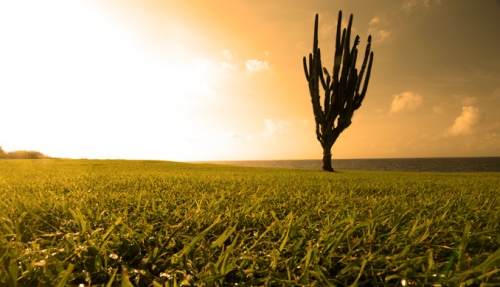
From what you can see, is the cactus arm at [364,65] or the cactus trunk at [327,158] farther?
the cactus trunk at [327,158]

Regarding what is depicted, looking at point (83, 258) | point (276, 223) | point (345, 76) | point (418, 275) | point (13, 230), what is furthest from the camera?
point (345, 76)

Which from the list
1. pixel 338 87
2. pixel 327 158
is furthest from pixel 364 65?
pixel 327 158

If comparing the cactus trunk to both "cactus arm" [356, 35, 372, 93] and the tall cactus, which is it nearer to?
the tall cactus

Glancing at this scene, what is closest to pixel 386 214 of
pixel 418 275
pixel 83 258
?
pixel 418 275

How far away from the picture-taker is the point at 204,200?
1.87 m

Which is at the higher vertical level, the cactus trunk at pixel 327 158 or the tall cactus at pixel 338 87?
the tall cactus at pixel 338 87

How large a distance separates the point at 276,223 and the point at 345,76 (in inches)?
525

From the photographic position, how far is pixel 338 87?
13.3 metres

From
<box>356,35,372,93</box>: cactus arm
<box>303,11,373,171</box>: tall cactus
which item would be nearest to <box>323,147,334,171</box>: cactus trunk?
<box>303,11,373,171</box>: tall cactus

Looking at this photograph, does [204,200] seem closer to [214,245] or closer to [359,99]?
[214,245]

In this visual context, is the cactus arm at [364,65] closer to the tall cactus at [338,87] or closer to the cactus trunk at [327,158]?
the tall cactus at [338,87]

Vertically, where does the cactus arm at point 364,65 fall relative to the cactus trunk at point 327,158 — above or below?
above

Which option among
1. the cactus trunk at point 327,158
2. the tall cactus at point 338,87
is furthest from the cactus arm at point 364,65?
the cactus trunk at point 327,158

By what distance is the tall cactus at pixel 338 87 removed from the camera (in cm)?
1319
